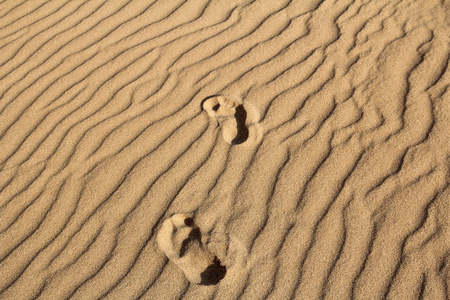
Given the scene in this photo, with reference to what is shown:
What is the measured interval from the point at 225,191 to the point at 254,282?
586 mm

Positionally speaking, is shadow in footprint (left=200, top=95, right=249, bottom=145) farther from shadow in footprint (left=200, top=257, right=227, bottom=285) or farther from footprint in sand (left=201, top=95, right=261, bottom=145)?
shadow in footprint (left=200, top=257, right=227, bottom=285)

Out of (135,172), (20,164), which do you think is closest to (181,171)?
(135,172)

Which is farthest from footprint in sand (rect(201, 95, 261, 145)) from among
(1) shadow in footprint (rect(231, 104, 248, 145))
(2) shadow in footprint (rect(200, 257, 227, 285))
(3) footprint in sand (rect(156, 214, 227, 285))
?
(2) shadow in footprint (rect(200, 257, 227, 285))

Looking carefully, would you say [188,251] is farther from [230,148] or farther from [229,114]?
[229,114]

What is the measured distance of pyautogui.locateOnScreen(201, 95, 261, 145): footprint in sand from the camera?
9.73ft

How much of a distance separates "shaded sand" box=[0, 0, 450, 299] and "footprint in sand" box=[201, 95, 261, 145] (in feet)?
0.04

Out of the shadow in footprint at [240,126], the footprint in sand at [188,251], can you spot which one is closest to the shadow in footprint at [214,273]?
the footprint in sand at [188,251]

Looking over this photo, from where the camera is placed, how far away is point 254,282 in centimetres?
233

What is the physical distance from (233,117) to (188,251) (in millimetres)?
1026

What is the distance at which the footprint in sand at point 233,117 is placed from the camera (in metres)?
2.96

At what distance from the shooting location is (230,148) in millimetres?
2900

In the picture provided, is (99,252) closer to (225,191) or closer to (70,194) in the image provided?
(70,194)

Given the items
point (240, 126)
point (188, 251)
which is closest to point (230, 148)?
point (240, 126)

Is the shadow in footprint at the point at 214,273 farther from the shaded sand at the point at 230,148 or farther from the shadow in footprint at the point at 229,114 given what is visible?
the shadow in footprint at the point at 229,114
